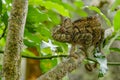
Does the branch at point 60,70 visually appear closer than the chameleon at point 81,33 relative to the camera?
Yes

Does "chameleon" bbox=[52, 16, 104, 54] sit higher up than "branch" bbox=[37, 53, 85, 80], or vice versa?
"chameleon" bbox=[52, 16, 104, 54]

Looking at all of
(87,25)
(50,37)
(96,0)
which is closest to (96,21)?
(87,25)

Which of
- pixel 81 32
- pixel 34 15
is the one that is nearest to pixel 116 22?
pixel 81 32

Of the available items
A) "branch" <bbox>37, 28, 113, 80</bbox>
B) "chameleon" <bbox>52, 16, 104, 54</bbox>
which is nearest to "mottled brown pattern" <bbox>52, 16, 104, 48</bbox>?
"chameleon" <bbox>52, 16, 104, 54</bbox>

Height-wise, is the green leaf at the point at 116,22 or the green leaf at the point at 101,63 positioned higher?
the green leaf at the point at 116,22

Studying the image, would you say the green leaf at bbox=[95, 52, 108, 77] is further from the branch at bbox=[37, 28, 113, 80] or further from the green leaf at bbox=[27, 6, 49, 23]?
the green leaf at bbox=[27, 6, 49, 23]

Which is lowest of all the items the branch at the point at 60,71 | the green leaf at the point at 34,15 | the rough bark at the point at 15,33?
the branch at the point at 60,71

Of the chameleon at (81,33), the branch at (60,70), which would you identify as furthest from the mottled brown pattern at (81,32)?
the branch at (60,70)

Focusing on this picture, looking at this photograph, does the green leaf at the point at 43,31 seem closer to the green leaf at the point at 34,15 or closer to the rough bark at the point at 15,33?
the green leaf at the point at 34,15

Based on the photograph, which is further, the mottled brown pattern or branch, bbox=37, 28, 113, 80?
the mottled brown pattern

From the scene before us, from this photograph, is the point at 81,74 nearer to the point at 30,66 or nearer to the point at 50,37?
the point at 50,37

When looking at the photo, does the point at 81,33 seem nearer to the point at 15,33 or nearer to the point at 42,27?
the point at 42,27

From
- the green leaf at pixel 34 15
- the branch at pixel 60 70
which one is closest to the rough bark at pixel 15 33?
the branch at pixel 60 70
